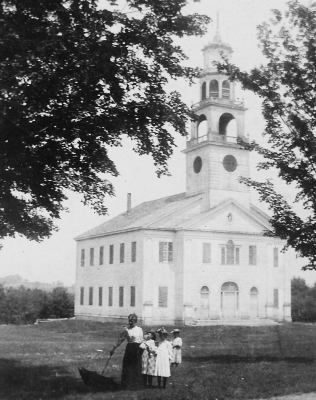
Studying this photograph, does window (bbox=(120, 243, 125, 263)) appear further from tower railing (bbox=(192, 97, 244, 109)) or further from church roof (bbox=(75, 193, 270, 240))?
tower railing (bbox=(192, 97, 244, 109))

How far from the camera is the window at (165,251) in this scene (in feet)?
130

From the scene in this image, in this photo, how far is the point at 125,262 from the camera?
4169 cm

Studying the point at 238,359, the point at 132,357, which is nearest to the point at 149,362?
the point at 132,357

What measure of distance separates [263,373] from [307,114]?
273 inches

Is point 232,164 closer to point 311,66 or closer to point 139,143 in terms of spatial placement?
point 311,66

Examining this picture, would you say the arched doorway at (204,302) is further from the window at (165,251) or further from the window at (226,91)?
the window at (226,91)

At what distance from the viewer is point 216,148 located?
136 ft

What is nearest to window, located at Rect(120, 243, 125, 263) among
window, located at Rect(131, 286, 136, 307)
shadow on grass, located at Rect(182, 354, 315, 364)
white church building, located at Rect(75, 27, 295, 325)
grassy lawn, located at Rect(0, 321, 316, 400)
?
white church building, located at Rect(75, 27, 295, 325)

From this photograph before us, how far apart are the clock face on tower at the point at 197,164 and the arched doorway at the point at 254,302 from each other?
9170mm

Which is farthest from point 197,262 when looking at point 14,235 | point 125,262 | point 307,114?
point 14,235

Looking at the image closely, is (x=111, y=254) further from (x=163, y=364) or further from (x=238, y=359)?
(x=163, y=364)

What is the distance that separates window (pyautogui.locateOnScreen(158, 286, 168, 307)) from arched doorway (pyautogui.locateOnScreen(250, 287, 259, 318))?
6242 millimetres

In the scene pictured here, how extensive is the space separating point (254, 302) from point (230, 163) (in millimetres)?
9870

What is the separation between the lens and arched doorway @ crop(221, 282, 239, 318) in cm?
4016
